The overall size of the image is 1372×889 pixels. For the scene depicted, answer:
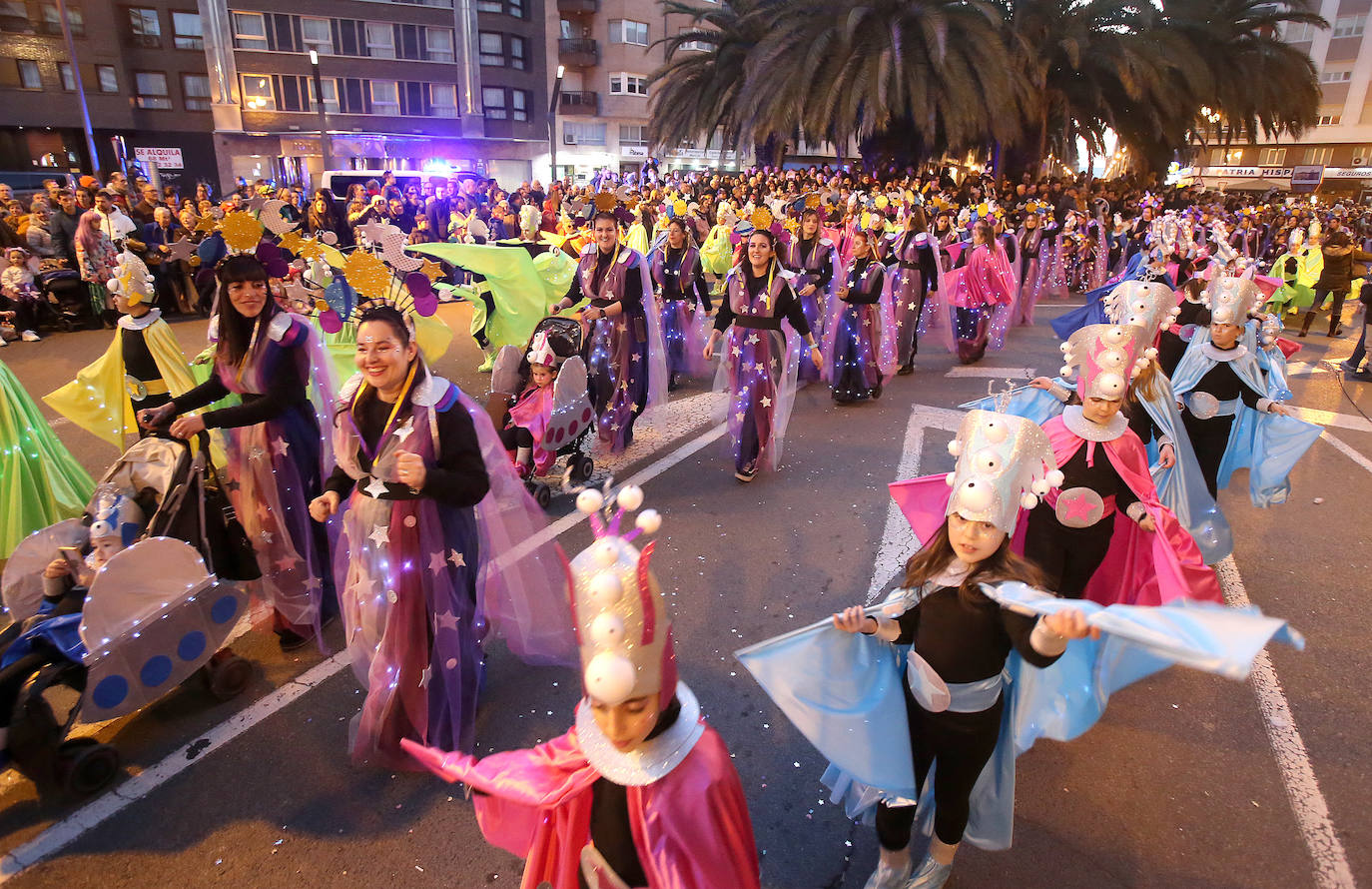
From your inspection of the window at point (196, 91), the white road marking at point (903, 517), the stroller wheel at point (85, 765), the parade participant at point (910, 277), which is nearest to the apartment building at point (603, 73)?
the window at point (196, 91)

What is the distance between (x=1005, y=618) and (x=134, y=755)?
12.0 ft

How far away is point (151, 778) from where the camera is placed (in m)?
3.24

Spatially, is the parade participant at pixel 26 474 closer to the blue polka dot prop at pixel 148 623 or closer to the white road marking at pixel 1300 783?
the blue polka dot prop at pixel 148 623

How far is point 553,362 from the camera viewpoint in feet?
19.3

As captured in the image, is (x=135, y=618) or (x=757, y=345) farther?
(x=757, y=345)

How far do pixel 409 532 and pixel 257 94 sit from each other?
143ft

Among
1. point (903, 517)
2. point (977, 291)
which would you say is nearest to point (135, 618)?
point (903, 517)

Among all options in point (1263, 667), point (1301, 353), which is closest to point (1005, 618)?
point (1263, 667)

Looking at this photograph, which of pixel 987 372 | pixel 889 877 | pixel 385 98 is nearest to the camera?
pixel 889 877

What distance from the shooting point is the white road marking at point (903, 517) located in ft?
16.3

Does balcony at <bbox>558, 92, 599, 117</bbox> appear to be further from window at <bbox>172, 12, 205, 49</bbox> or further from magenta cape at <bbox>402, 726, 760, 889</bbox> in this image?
magenta cape at <bbox>402, 726, 760, 889</bbox>

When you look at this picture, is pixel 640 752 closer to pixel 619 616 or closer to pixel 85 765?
pixel 619 616

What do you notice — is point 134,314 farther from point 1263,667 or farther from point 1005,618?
point 1263,667

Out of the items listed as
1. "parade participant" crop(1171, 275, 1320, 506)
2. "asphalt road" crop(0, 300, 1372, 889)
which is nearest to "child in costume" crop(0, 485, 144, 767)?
"asphalt road" crop(0, 300, 1372, 889)
